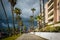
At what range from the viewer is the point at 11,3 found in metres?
69.9

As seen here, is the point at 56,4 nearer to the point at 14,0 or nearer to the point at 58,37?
the point at 14,0

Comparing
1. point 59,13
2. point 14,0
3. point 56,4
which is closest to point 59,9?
point 59,13

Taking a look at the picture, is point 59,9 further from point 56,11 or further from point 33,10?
point 33,10

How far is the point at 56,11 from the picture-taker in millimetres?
76312

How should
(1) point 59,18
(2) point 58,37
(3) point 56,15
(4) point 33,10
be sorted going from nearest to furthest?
(2) point 58,37 < (1) point 59,18 < (3) point 56,15 < (4) point 33,10

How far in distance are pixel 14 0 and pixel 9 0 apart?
80.2 inches

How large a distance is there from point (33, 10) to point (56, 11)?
264ft

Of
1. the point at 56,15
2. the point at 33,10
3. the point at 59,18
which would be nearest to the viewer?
the point at 59,18

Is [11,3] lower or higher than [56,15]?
higher

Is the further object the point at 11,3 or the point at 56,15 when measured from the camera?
the point at 56,15

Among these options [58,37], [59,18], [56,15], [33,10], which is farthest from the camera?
[33,10]

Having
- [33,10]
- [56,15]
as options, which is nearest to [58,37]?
[56,15]

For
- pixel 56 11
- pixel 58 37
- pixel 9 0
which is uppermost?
pixel 9 0

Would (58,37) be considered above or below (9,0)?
below
